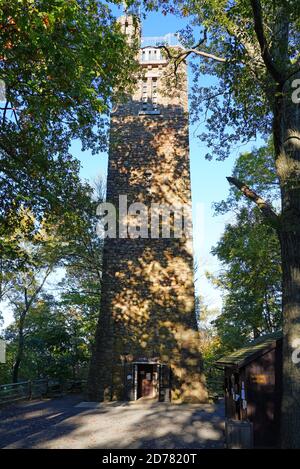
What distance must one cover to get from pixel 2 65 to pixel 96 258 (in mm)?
15350

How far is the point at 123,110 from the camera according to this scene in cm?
2098

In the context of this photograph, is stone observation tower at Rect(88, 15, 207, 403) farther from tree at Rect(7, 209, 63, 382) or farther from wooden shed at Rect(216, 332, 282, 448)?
wooden shed at Rect(216, 332, 282, 448)

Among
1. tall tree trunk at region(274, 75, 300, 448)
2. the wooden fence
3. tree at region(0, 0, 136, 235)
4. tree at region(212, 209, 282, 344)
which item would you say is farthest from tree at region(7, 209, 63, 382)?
tall tree trunk at region(274, 75, 300, 448)

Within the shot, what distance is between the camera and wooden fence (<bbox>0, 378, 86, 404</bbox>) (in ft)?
52.7

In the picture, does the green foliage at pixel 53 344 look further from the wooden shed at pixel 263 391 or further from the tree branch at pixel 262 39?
the tree branch at pixel 262 39

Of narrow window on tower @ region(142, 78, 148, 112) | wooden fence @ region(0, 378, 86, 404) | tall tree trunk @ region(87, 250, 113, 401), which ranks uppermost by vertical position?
narrow window on tower @ region(142, 78, 148, 112)

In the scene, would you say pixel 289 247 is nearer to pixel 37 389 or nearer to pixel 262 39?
pixel 262 39

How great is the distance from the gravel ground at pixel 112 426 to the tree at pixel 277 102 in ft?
13.3

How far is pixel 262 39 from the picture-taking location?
670 cm

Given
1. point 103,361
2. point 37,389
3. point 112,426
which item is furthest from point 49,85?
point 37,389

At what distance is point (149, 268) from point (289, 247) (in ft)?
38.4
